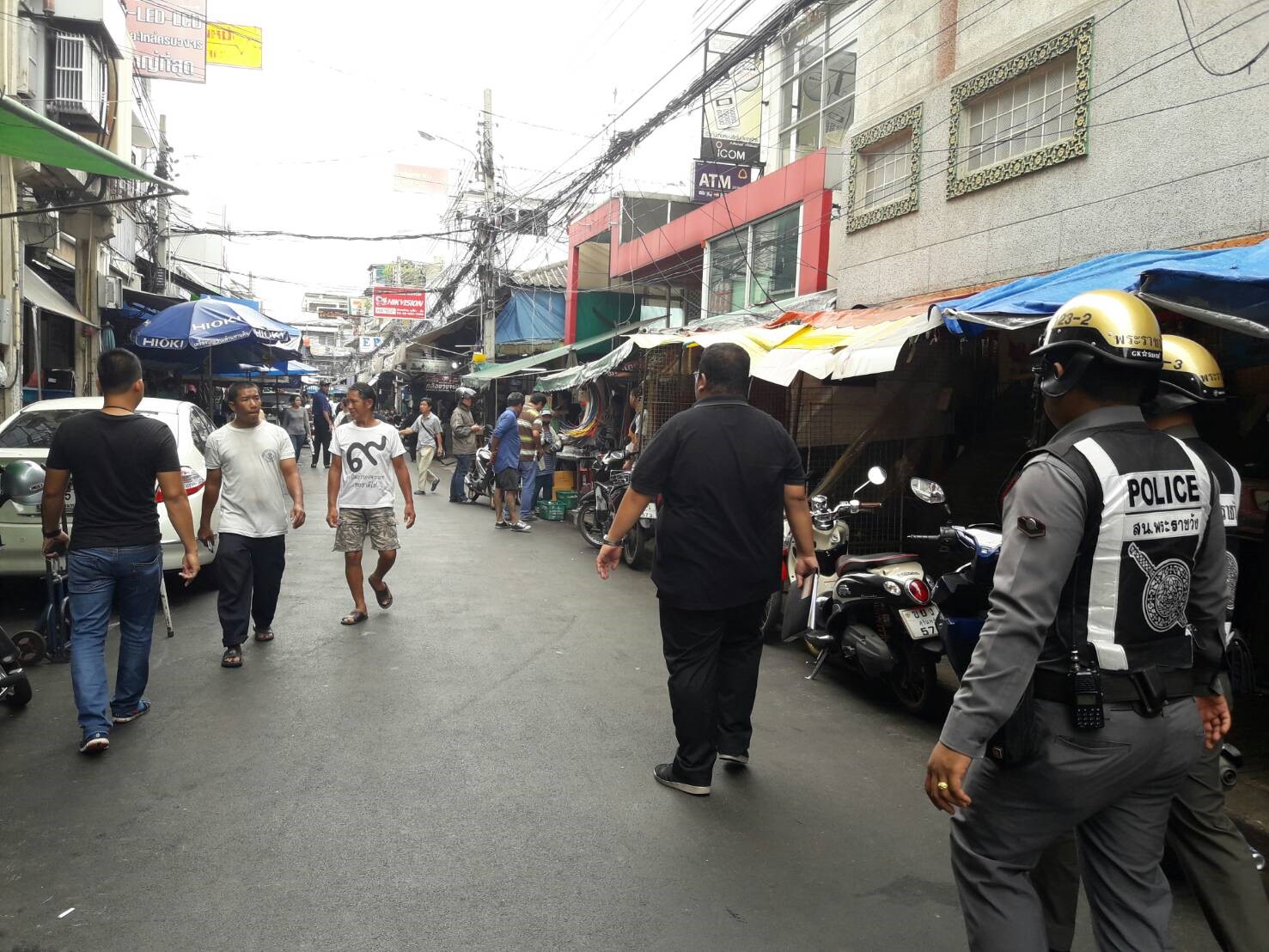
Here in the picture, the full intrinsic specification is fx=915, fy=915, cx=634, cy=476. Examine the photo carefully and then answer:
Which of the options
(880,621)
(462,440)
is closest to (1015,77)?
(880,621)

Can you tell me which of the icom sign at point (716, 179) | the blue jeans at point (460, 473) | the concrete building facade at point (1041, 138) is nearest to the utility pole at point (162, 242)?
the blue jeans at point (460, 473)

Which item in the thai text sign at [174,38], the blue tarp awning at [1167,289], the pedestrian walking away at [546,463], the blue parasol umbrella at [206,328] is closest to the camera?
the blue tarp awning at [1167,289]

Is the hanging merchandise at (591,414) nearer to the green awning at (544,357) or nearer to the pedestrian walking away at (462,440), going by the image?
the pedestrian walking away at (462,440)

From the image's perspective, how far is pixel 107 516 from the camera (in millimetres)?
4289

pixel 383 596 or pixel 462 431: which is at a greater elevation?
pixel 462 431

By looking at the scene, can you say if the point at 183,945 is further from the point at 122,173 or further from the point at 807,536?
the point at 122,173

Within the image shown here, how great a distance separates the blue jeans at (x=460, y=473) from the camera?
15.5m

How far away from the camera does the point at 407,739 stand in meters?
4.43

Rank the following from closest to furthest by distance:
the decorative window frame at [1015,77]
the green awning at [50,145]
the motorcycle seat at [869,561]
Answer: the motorcycle seat at [869,561] → the green awning at [50,145] → the decorative window frame at [1015,77]

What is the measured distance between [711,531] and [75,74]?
12.3 m

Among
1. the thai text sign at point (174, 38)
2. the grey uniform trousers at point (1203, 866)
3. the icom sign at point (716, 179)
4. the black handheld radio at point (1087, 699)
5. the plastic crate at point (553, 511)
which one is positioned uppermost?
the thai text sign at point (174, 38)

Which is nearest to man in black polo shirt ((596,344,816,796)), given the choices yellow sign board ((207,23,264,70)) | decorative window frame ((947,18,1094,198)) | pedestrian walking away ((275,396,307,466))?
decorative window frame ((947,18,1094,198))

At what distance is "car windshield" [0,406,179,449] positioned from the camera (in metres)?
7.12

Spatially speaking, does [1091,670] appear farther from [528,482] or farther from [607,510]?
[528,482]
